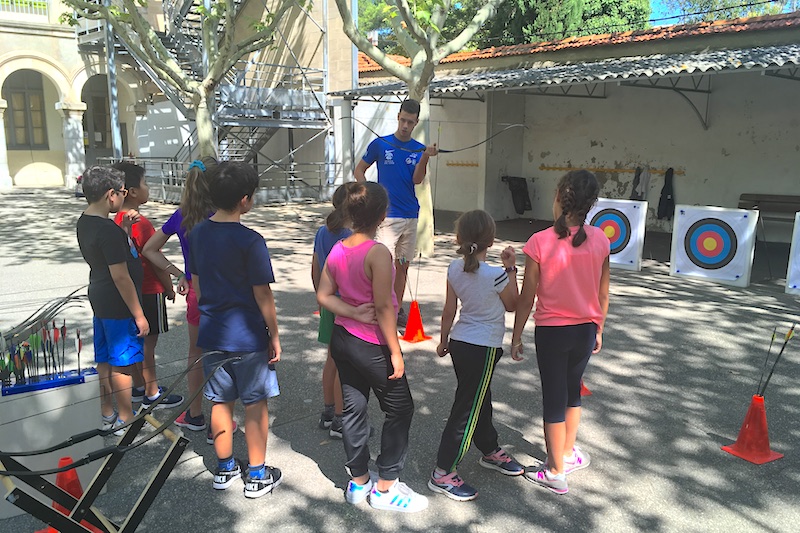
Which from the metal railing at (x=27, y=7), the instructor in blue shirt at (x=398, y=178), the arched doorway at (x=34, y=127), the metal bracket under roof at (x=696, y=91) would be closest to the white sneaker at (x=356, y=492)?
the instructor in blue shirt at (x=398, y=178)

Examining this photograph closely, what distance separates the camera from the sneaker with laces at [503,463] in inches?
127

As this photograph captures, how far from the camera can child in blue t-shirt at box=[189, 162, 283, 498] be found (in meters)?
2.83

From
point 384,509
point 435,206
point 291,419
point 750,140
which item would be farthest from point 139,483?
point 435,206

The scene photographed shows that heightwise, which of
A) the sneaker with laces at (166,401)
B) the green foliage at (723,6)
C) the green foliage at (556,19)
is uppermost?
the green foliage at (723,6)

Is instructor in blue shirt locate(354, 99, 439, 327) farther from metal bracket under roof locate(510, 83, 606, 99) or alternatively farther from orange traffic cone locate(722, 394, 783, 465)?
metal bracket under roof locate(510, 83, 606, 99)

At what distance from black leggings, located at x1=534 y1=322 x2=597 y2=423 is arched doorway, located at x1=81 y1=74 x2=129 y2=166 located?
2559 cm

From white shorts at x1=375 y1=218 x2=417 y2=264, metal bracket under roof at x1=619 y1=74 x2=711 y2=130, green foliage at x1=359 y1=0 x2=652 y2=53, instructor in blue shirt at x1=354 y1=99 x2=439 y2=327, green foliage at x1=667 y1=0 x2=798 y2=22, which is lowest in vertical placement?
white shorts at x1=375 y1=218 x2=417 y2=264

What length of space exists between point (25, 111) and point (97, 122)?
9.00 feet

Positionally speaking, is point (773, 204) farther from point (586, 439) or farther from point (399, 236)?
point (586, 439)

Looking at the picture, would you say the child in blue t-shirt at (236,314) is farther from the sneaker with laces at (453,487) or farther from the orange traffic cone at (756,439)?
the orange traffic cone at (756,439)

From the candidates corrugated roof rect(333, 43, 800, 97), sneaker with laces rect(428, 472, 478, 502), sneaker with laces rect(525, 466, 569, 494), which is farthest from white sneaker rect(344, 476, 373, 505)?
corrugated roof rect(333, 43, 800, 97)

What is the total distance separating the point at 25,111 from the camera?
914 inches

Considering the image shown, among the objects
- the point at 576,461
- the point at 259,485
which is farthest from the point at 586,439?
the point at 259,485

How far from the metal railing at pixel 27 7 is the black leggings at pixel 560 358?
2386 cm
